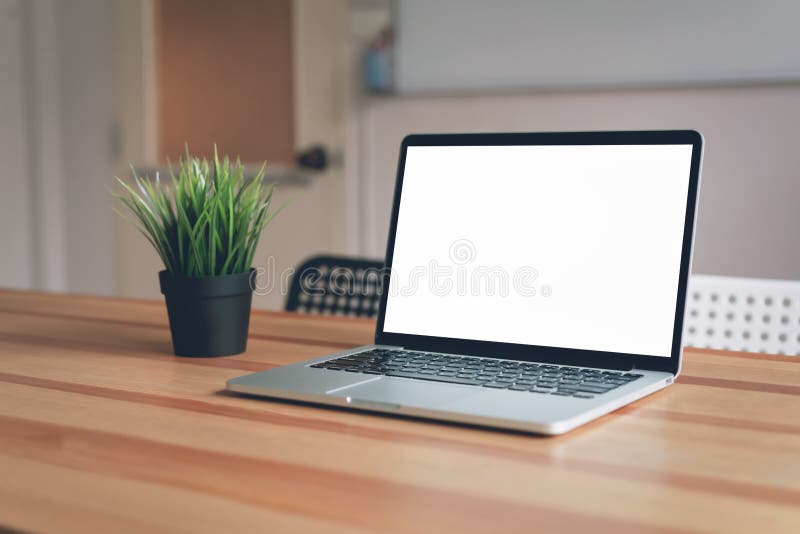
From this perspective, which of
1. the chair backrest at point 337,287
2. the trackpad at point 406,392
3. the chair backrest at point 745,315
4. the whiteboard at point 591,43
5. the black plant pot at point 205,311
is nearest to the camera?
the trackpad at point 406,392

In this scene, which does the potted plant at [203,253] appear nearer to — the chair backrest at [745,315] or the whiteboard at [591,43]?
the chair backrest at [745,315]

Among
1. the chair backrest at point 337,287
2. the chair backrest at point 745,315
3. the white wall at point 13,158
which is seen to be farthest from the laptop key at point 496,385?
the white wall at point 13,158

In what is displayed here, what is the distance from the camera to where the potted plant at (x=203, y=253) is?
942 millimetres

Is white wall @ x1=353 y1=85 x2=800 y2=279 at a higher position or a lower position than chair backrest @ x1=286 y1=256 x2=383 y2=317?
higher

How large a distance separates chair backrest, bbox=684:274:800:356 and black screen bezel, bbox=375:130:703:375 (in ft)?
1.19

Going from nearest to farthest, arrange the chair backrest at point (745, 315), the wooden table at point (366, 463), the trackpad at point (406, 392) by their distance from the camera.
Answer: the wooden table at point (366, 463) < the trackpad at point (406, 392) < the chair backrest at point (745, 315)

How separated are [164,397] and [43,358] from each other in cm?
26

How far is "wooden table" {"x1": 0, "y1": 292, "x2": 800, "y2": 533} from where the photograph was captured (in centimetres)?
50

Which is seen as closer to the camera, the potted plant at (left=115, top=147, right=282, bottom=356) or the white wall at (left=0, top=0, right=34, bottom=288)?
the potted plant at (left=115, top=147, right=282, bottom=356)

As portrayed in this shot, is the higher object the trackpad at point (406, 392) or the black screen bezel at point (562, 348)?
the black screen bezel at point (562, 348)

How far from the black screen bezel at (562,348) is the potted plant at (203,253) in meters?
0.16

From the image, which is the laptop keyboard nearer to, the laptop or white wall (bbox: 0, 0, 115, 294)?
the laptop

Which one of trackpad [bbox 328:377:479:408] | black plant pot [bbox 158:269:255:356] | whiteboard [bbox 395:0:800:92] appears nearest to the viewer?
trackpad [bbox 328:377:479:408]

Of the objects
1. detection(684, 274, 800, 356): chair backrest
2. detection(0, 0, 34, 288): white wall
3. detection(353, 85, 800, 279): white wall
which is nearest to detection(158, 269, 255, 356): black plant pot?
detection(684, 274, 800, 356): chair backrest
